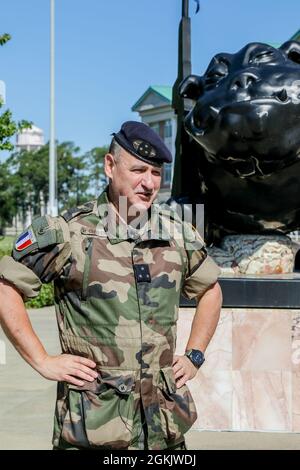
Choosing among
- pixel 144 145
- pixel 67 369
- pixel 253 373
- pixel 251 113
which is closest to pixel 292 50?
pixel 251 113

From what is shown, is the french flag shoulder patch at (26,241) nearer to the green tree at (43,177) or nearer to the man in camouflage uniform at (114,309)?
the man in camouflage uniform at (114,309)

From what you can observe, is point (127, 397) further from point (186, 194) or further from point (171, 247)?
point (186, 194)

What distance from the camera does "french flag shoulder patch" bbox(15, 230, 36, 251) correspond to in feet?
8.82

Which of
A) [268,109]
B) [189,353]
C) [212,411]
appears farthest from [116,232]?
[212,411]

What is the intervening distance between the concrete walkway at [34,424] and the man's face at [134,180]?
1850 mm

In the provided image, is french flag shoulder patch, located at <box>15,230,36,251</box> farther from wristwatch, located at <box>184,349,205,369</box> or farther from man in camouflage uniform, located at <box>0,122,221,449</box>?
wristwatch, located at <box>184,349,205,369</box>

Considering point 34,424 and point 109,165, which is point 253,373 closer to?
point 34,424

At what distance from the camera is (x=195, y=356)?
2.91m

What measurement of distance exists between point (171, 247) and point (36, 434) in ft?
9.37

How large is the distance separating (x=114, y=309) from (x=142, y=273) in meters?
0.15

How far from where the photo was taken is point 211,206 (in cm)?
567

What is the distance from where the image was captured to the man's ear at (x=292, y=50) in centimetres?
530

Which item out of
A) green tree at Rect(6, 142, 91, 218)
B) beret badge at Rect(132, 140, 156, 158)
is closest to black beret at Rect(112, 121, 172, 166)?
beret badge at Rect(132, 140, 156, 158)

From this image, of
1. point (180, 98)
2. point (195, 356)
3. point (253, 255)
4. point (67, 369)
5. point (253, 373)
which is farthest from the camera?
point (180, 98)
